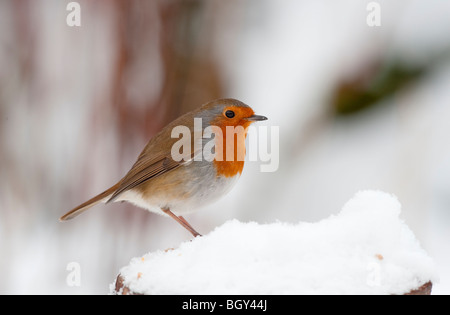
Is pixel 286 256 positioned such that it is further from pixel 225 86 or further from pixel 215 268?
pixel 225 86

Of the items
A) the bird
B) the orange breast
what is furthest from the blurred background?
the orange breast

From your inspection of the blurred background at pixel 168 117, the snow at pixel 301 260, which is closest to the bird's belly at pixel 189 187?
the blurred background at pixel 168 117

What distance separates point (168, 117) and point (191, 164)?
49 cm

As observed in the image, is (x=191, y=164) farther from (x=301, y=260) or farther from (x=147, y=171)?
(x=301, y=260)

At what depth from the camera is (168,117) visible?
3.16 meters

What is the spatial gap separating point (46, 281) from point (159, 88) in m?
1.39

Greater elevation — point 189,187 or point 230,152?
point 230,152

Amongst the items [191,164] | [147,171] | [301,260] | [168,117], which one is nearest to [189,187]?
[191,164]

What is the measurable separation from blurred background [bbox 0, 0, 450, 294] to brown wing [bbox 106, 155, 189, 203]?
38 cm

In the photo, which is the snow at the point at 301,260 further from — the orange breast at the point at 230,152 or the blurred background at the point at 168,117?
the blurred background at the point at 168,117

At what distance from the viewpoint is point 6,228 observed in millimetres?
3441

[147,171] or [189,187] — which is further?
[147,171]

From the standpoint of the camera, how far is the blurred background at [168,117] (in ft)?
10.2
